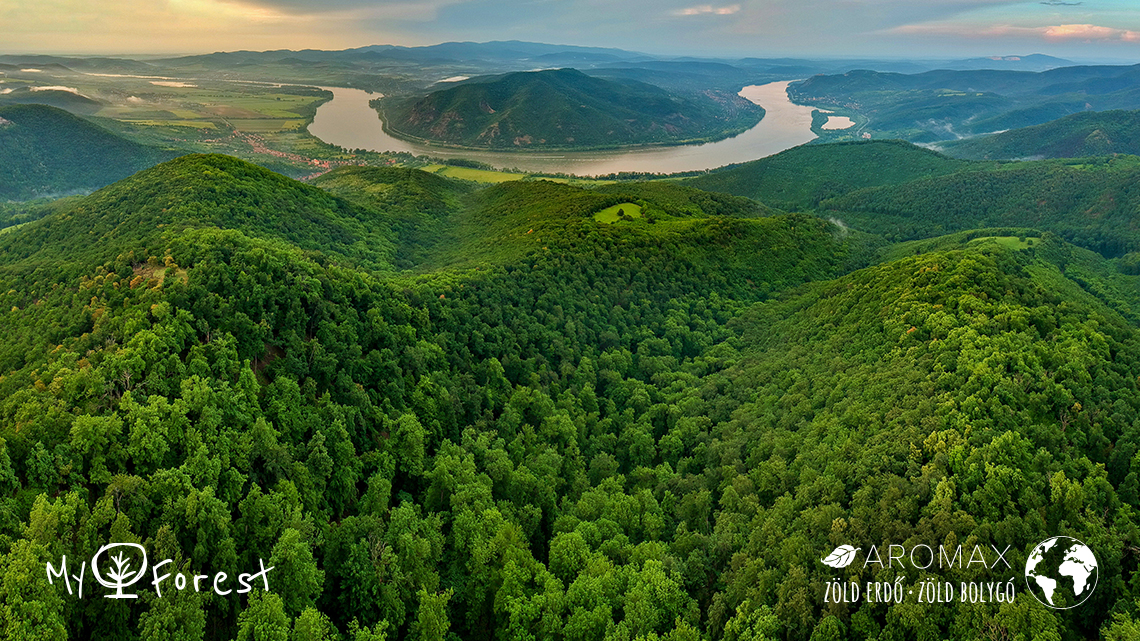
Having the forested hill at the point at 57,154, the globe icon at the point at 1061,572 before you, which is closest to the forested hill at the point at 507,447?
the globe icon at the point at 1061,572

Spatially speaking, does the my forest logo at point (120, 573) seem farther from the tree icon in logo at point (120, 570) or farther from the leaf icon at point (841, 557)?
the leaf icon at point (841, 557)

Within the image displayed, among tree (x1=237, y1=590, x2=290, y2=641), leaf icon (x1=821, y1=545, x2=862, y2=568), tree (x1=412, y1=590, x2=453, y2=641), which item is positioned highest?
tree (x1=237, y1=590, x2=290, y2=641)

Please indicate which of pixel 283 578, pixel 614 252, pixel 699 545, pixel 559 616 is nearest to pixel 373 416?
pixel 283 578

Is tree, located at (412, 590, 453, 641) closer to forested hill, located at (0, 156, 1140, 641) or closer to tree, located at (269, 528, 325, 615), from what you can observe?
forested hill, located at (0, 156, 1140, 641)

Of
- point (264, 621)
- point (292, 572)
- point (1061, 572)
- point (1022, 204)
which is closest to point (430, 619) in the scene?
point (292, 572)

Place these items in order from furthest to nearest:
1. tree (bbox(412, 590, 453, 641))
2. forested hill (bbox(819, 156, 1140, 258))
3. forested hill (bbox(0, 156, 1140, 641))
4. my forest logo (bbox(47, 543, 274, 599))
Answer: forested hill (bbox(819, 156, 1140, 258)) → tree (bbox(412, 590, 453, 641)) → forested hill (bbox(0, 156, 1140, 641)) → my forest logo (bbox(47, 543, 274, 599))

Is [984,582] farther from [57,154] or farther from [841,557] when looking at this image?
[57,154]

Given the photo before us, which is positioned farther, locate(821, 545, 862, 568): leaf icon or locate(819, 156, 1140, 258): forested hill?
locate(819, 156, 1140, 258): forested hill

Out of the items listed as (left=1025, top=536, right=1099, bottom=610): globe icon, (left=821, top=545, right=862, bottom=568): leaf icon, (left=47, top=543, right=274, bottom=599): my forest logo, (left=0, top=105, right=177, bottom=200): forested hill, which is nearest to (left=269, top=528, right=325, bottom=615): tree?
(left=47, top=543, right=274, bottom=599): my forest logo
